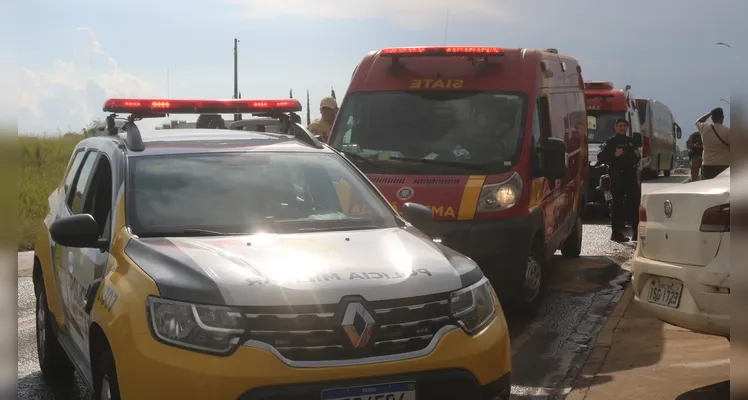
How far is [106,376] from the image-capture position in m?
4.12

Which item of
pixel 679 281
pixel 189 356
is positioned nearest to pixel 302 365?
pixel 189 356

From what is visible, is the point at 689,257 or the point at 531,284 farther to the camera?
the point at 531,284

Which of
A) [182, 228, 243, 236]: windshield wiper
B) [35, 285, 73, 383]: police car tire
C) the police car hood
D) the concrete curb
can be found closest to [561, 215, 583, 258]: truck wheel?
the concrete curb

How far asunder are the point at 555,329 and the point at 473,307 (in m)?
3.91

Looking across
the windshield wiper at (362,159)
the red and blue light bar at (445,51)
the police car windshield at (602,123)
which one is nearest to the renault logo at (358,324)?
the windshield wiper at (362,159)

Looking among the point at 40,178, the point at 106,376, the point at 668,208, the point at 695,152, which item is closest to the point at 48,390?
the point at 106,376

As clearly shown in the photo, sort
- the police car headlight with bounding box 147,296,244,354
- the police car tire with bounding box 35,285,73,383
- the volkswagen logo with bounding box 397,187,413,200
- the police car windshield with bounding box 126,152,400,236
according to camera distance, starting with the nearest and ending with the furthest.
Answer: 1. the police car headlight with bounding box 147,296,244,354
2. the police car windshield with bounding box 126,152,400,236
3. the police car tire with bounding box 35,285,73,383
4. the volkswagen logo with bounding box 397,187,413,200

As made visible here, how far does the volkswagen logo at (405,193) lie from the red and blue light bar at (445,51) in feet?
4.89

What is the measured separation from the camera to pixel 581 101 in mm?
11797

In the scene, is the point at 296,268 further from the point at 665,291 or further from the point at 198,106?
the point at 665,291

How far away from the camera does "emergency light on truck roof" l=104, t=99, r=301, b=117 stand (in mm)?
5781

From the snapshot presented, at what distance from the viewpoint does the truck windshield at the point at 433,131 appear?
841cm

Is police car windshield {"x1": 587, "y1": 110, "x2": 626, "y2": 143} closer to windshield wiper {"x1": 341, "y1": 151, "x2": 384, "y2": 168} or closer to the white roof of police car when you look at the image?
windshield wiper {"x1": 341, "y1": 151, "x2": 384, "y2": 168}

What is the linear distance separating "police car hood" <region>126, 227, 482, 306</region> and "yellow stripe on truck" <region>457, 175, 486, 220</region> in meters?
3.17
